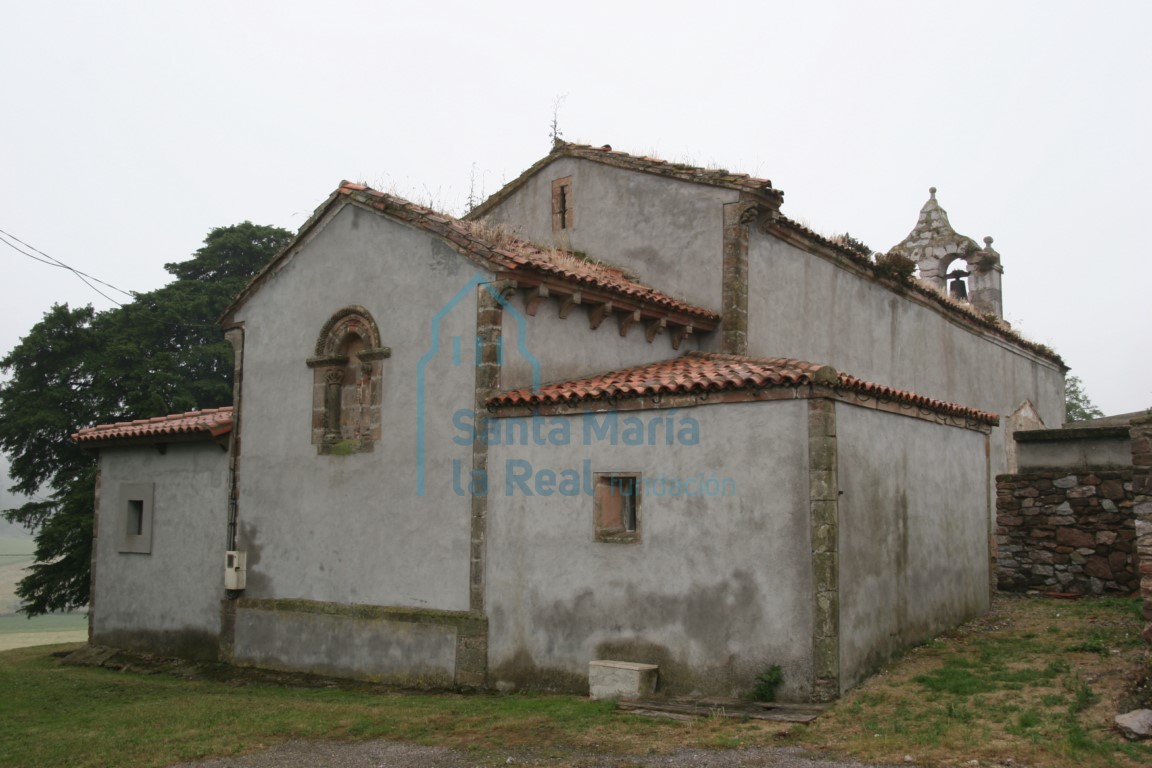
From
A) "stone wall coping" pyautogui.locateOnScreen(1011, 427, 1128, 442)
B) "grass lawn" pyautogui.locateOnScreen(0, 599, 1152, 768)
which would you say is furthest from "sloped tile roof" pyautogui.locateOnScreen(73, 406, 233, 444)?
"stone wall coping" pyautogui.locateOnScreen(1011, 427, 1128, 442)

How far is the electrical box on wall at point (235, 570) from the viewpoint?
1387cm

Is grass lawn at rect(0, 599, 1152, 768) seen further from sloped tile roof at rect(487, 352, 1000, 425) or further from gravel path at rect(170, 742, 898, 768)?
sloped tile roof at rect(487, 352, 1000, 425)

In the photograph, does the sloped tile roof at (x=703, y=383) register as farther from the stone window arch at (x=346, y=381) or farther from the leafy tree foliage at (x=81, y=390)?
the leafy tree foliage at (x=81, y=390)

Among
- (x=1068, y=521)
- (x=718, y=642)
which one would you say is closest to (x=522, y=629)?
(x=718, y=642)

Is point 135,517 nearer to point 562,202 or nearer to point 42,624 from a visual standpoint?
point 562,202

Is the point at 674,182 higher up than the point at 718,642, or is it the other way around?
the point at 674,182

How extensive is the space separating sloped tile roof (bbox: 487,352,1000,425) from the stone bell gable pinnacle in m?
10.3

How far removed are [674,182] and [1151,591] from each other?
876cm

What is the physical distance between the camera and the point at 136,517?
16312mm

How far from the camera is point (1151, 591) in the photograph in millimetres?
7848

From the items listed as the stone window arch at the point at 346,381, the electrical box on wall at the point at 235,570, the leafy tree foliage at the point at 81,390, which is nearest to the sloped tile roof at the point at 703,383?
the stone window arch at the point at 346,381

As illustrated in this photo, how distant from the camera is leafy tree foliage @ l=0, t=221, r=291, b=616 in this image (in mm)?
24797

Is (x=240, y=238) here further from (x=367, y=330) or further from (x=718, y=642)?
(x=718, y=642)

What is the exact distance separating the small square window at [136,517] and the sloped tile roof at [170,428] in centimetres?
89
